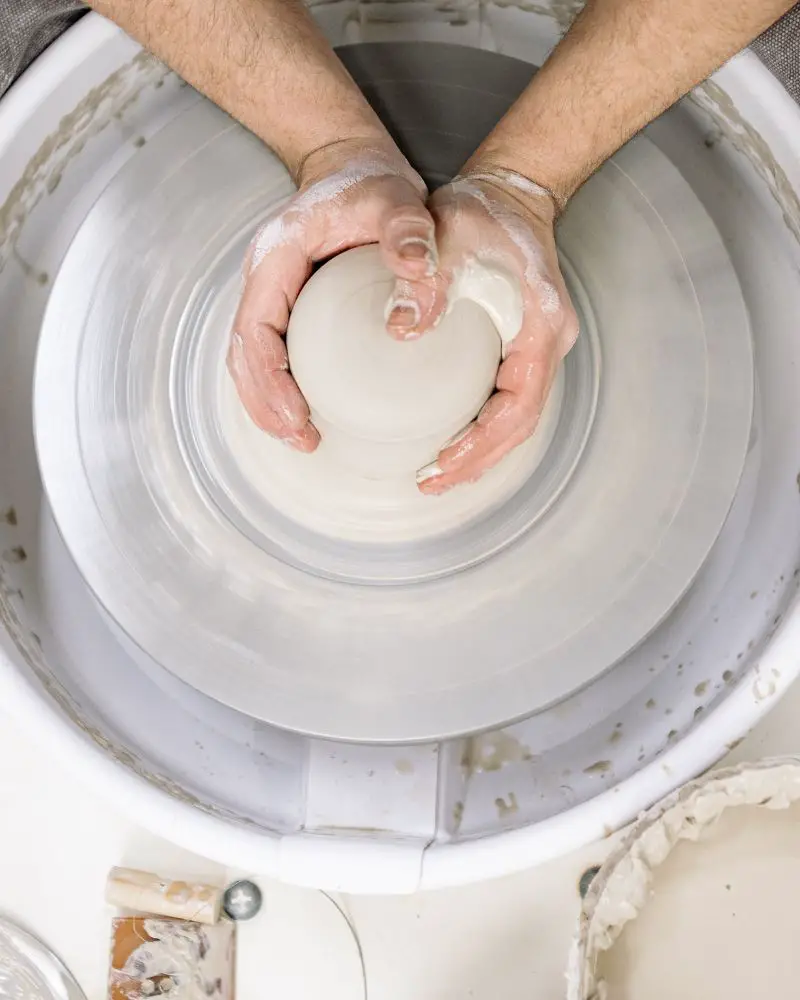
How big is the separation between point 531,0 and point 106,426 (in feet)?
2.70

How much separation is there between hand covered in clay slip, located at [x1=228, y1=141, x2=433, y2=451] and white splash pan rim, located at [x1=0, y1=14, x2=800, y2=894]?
0.43 m

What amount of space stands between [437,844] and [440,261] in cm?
67

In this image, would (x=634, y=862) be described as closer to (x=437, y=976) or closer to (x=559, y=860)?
(x=559, y=860)

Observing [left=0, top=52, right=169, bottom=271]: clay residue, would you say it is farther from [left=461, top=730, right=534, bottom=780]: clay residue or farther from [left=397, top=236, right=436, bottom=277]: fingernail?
[left=461, top=730, right=534, bottom=780]: clay residue

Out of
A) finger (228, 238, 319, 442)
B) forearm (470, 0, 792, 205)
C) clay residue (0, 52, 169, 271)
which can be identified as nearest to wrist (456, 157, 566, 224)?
forearm (470, 0, 792, 205)

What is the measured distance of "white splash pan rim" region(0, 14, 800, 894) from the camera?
1.05 meters

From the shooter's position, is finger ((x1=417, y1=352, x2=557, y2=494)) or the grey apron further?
the grey apron

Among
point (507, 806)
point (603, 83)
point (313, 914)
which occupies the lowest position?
point (313, 914)

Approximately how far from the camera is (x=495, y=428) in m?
1.05

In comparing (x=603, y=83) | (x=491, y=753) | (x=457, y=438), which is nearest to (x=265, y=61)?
(x=603, y=83)

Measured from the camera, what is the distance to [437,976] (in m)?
1.34

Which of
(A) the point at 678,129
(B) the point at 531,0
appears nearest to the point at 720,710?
(A) the point at 678,129

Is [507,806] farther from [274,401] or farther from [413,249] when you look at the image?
[413,249]

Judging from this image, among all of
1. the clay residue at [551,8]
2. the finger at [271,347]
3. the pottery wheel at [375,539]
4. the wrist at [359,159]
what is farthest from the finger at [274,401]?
the clay residue at [551,8]
